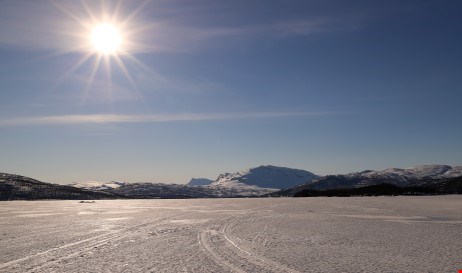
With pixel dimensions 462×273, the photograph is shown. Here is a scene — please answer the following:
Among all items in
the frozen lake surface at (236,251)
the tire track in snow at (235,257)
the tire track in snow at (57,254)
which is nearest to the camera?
the tire track in snow at (235,257)

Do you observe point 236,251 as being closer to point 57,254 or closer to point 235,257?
point 235,257

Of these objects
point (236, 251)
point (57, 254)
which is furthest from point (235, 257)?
point (57, 254)

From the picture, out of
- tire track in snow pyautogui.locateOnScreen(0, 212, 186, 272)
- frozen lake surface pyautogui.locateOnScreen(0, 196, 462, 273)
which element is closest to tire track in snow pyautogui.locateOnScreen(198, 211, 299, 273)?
frozen lake surface pyautogui.locateOnScreen(0, 196, 462, 273)

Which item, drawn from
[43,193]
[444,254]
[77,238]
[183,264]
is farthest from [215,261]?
[43,193]

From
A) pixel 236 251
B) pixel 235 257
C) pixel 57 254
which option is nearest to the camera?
pixel 235 257

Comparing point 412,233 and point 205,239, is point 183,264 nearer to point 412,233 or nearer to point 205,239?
point 205,239

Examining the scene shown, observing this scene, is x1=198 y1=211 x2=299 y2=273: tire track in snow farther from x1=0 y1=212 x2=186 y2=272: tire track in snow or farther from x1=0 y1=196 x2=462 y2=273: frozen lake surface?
x1=0 y1=212 x2=186 y2=272: tire track in snow

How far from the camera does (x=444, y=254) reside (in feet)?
33.0

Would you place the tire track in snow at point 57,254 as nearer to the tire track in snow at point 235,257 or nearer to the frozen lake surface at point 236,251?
the frozen lake surface at point 236,251

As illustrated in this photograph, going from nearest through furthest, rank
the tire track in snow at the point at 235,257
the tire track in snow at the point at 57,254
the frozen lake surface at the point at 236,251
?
the tire track in snow at the point at 235,257 < the frozen lake surface at the point at 236,251 < the tire track in snow at the point at 57,254

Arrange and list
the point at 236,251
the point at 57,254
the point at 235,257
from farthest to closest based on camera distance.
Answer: the point at 236,251 < the point at 57,254 < the point at 235,257

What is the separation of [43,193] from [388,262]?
13912cm

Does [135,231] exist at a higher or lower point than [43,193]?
lower

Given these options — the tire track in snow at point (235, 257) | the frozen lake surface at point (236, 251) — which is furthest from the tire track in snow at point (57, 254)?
the tire track in snow at point (235, 257)
